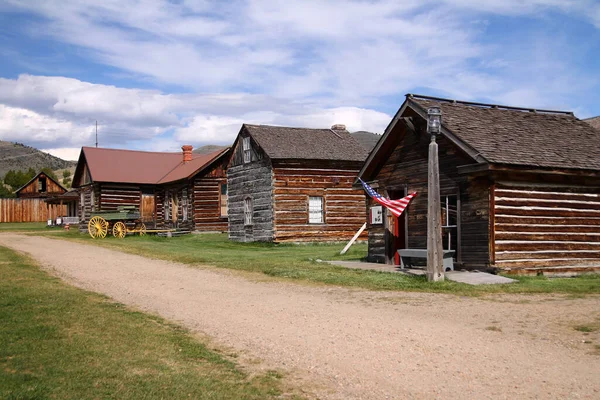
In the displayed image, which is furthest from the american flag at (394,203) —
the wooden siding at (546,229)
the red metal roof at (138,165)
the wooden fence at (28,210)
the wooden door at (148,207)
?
the wooden fence at (28,210)

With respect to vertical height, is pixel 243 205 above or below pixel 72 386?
above

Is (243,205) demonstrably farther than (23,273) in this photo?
Yes

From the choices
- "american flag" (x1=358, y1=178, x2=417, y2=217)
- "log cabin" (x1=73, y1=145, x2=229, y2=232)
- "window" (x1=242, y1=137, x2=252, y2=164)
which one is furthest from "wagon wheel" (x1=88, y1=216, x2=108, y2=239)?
"american flag" (x1=358, y1=178, x2=417, y2=217)

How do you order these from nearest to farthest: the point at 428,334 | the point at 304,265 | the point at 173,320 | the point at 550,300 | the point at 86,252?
the point at 428,334, the point at 173,320, the point at 550,300, the point at 304,265, the point at 86,252

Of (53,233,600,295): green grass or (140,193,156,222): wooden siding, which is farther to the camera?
(140,193,156,222): wooden siding

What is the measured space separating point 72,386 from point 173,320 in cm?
389

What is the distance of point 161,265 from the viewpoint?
19.6 m

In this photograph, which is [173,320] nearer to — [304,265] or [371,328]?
[371,328]

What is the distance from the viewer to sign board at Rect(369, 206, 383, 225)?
20.9 meters

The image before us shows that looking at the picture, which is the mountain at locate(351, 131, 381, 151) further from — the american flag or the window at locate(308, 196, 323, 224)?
the american flag

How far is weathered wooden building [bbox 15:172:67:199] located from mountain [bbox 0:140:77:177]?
220 ft

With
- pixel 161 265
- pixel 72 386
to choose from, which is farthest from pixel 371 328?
pixel 161 265

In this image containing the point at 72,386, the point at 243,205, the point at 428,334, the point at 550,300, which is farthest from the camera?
the point at 243,205

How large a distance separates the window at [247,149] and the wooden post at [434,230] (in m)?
18.2
